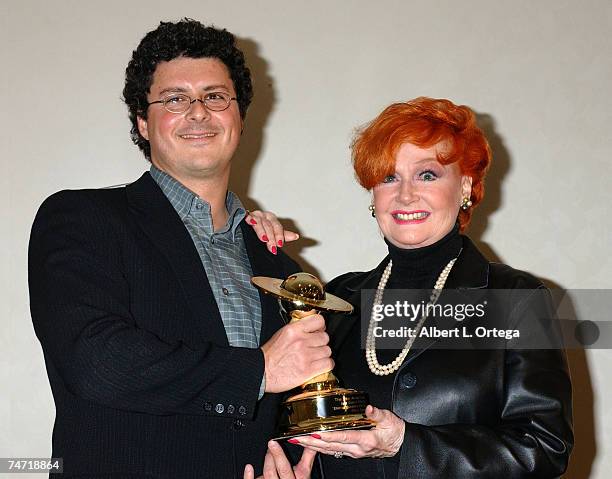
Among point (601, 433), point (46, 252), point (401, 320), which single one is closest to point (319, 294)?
point (401, 320)

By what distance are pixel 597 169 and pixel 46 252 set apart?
1877 mm

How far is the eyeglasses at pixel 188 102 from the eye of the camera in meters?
1.78

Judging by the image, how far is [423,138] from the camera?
1.79 metres

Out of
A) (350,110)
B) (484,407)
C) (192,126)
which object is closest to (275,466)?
(484,407)

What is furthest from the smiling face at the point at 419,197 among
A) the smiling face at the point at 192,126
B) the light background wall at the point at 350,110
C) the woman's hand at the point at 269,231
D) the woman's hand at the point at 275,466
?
the light background wall at the point at 350,110

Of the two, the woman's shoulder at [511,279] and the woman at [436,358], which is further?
the woman's shoulder at [511,279]

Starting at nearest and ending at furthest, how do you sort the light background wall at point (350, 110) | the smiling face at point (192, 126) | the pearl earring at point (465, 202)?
the smiling face at point (192, 126), the pearl earring at point (465, 202), the light background wall at point (350, 110)

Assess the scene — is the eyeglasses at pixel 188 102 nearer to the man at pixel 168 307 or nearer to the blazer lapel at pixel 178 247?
the man at pixel 168 307

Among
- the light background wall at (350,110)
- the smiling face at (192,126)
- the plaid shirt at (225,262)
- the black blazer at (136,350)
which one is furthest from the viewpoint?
the light background wall at (350,110)

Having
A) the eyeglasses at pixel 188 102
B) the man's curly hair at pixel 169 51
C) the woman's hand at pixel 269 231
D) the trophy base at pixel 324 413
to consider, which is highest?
the man's curly hair at pixel 169 51

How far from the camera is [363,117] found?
108 inches

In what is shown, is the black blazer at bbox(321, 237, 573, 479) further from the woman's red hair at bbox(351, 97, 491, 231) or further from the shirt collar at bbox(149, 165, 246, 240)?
the shirt collar at bbox(149, 165, 246, 240)

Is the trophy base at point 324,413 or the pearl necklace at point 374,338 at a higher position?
the pearl necklace at point 374,338

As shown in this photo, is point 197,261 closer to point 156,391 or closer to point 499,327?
point 156,391
